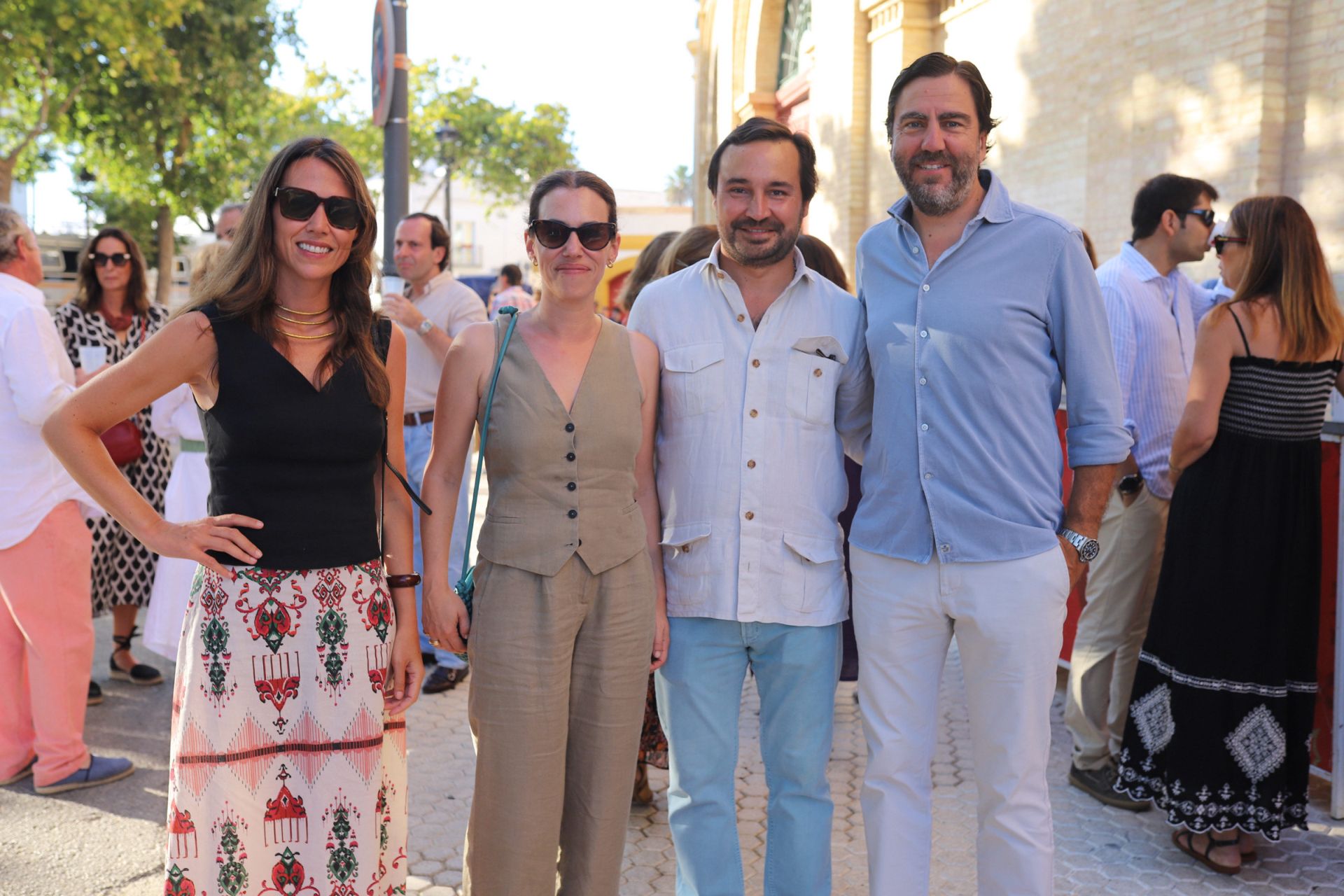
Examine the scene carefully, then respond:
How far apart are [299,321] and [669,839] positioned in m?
2.45

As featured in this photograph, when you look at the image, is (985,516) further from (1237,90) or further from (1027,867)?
(1237,90)

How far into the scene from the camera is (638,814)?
14.4 feet

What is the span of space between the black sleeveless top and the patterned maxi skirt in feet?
0.25

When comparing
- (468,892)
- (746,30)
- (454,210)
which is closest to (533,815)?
(468,892)

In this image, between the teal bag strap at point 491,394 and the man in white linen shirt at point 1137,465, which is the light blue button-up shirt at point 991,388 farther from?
the man in white linen shirt at point 1137,465

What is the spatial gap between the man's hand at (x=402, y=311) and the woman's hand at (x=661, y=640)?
3109mm

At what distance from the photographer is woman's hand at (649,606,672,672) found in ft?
10.1

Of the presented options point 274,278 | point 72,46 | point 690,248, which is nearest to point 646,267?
point 690,248

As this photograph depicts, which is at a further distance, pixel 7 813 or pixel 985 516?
pixel 7 813

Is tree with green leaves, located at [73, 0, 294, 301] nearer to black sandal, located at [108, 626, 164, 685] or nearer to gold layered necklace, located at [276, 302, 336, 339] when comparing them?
black sandal, located at [108, 626, 164, 685]

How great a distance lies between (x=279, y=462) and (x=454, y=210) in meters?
92.1

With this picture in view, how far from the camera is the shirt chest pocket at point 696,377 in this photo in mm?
3061

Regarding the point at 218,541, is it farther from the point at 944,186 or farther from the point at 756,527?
the point at 944,186

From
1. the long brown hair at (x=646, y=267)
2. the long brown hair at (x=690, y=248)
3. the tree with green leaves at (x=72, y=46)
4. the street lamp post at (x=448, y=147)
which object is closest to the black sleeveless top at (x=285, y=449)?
the long brown hair at (x=690, y=248)
